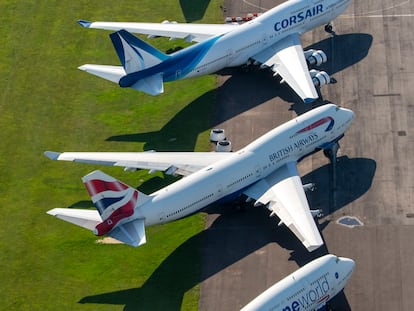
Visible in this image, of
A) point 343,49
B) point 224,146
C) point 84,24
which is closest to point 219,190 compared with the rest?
point 224,146

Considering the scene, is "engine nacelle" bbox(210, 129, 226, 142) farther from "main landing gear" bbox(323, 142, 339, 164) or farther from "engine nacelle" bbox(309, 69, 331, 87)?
"engine nacelle" bbox(309, 69, 331, 87)

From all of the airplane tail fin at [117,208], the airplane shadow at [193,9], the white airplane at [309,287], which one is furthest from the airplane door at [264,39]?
the white airplane at [309,287]

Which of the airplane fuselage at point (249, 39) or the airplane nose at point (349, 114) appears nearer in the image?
the airplane nose at point (349, 114)

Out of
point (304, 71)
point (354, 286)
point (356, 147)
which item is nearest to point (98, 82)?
point (304, 71)

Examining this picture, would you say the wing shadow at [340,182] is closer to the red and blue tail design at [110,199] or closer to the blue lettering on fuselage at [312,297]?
the blue lettering on fuselage at [312,297]

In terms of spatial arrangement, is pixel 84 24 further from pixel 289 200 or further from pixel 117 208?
pixel 289 200

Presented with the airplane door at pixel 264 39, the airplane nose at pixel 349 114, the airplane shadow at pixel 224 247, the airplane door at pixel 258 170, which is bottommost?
the airplane shadow at pixel 224 247
